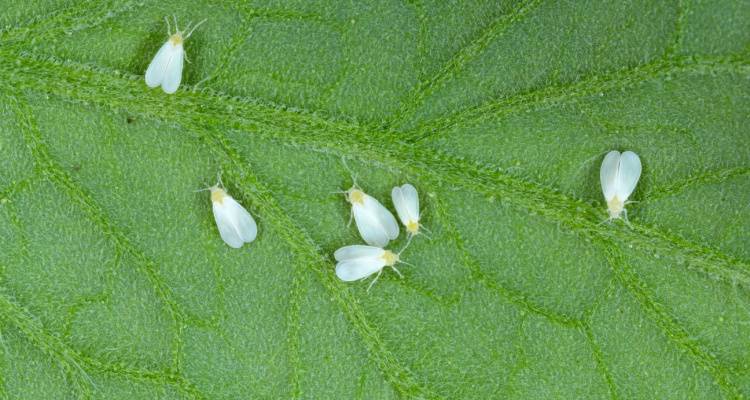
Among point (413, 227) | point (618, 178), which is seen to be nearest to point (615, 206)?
point (618, 178)

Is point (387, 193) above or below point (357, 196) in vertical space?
above

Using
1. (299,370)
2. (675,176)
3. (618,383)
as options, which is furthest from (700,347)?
(299,370)

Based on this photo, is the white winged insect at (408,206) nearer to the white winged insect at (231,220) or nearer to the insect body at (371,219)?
the insect body at (371,219)

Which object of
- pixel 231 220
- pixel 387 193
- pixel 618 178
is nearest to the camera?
pixel 618 178

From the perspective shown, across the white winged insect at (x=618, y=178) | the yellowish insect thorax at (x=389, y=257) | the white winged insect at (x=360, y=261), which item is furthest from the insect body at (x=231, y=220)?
the white winged insect at (x=618, y=178)

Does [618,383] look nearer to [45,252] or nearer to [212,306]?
[212,306]

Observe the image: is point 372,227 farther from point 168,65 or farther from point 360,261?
point 168,65
